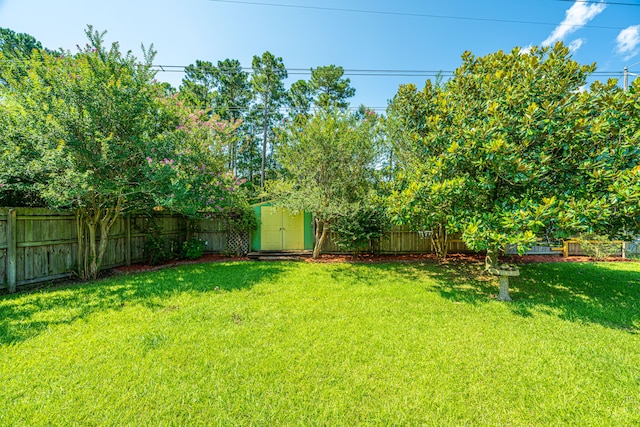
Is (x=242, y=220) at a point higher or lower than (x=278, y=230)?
higher

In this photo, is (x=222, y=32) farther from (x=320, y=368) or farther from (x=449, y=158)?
(x=320, y=368)

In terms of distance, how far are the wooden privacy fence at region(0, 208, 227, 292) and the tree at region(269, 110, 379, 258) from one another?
4.57m

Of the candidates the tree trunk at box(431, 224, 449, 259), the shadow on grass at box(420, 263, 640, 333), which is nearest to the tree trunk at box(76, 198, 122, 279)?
the shadow on grass at box(420, 263, 640, 333)

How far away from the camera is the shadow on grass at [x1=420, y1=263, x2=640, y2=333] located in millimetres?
4168

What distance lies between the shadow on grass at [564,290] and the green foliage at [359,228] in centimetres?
213

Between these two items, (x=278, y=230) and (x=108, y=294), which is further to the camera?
(x=278, y=230)

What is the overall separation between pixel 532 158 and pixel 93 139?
26.3 feet

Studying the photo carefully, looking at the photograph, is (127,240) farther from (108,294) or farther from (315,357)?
(315,357)

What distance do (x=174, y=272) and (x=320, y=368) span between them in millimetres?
5492

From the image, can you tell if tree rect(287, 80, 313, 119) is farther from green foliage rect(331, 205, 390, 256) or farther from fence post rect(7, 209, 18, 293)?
fence post rect(7, 209, 18, 293)

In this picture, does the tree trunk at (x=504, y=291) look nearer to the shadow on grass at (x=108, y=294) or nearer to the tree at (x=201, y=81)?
the shadow on grass at (x=108, y=294)

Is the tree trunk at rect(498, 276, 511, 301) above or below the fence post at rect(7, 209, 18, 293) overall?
A: below

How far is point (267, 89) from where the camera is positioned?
18266 mm

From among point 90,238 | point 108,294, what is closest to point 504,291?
point 108,294
